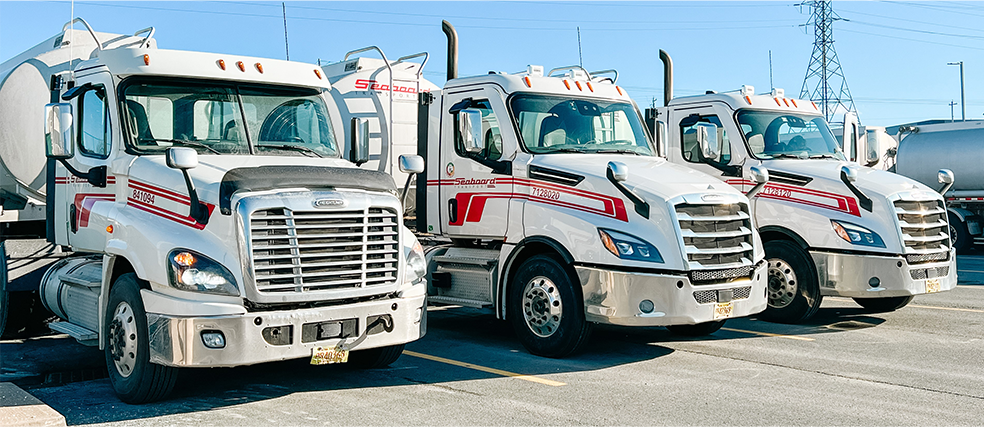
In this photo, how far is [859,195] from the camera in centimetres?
→ 1063

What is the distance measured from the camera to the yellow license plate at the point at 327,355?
6.86m

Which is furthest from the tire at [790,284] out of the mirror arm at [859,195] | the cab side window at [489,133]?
the cab side window at [489,133]

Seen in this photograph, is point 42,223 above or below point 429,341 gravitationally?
above

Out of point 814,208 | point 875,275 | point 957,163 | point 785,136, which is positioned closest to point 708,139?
point 785,136

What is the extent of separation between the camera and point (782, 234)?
11.3m

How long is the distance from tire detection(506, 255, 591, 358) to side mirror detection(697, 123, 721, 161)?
3.17 metres

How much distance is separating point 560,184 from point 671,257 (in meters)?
1.38

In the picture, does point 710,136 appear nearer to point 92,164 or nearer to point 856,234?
point 856,234

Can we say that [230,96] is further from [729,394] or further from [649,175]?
[729,394]

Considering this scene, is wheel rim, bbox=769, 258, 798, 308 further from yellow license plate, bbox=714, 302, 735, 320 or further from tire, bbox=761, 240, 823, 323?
yellow license plate, bbox=714, 302, 735, 320

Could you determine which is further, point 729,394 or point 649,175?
point 649,175

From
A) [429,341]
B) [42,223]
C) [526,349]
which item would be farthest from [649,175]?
[42,223]

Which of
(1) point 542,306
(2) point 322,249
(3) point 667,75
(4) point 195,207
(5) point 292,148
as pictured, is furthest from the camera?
(3) point 667,75

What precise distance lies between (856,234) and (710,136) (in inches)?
79.7
